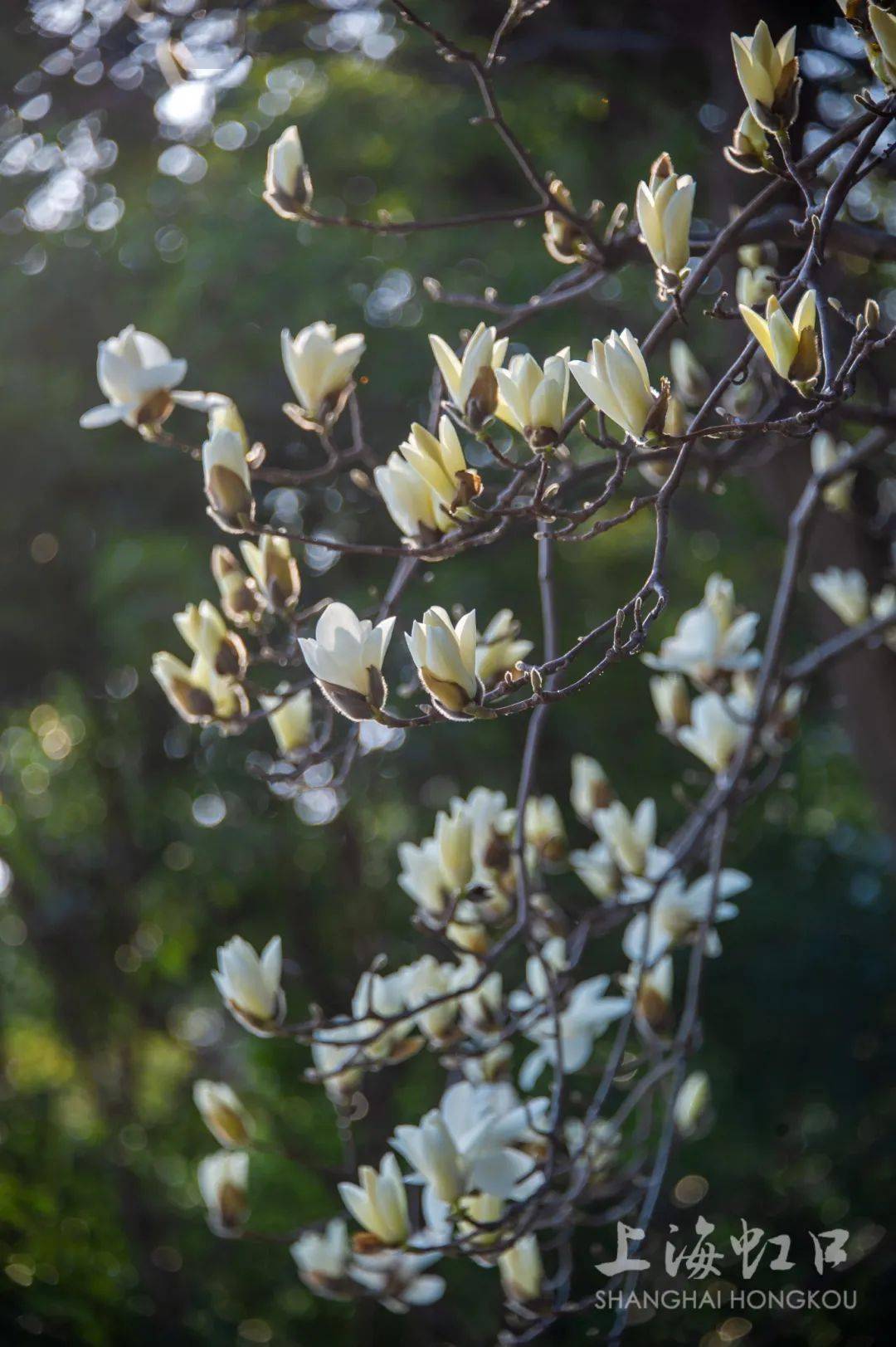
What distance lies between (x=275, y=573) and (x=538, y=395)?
0.31 metres

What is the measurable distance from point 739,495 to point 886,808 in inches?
42.5

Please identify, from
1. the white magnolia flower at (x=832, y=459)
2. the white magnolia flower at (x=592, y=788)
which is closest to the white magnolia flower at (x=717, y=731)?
the white magnolia flower at (x=592, y=788)

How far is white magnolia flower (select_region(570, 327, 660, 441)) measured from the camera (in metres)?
0.71

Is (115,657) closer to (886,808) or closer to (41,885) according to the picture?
(41,885)

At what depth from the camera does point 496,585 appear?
291 centimetres

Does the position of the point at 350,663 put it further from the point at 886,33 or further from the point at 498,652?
the point at 886,33

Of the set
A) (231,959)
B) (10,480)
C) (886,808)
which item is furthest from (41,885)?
(231,959)

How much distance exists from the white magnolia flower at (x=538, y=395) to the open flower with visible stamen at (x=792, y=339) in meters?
0.12

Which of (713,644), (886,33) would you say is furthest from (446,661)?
(713,644)

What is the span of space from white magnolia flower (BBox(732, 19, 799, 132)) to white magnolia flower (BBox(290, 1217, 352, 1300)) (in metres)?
1.04

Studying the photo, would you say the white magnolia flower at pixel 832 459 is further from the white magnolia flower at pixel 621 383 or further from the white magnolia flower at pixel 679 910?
the white magnolia flower at pixel 621 383

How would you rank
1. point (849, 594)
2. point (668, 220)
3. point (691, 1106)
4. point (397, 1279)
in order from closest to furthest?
1. point (668, 220)
2. point (397, 1279)
3. point (691, 1106)
4. point (849, 594)

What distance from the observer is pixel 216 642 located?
1058 mm

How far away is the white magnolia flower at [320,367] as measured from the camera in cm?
99
